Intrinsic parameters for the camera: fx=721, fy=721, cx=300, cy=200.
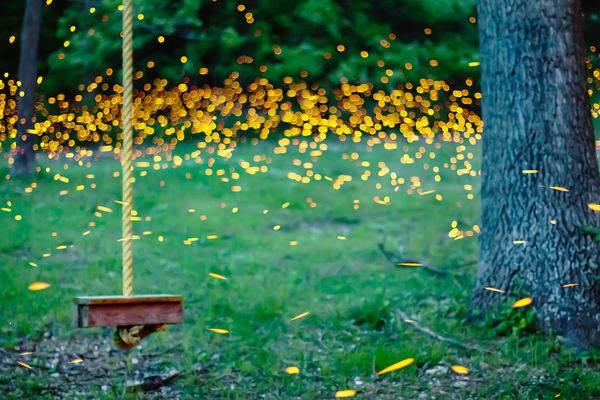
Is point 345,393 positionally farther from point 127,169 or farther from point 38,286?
point 38,286

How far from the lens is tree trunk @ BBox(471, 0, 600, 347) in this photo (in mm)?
4840

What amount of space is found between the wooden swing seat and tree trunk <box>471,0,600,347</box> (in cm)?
257

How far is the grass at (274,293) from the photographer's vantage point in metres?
4.62

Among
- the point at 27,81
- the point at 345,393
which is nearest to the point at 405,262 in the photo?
the point at 345,393

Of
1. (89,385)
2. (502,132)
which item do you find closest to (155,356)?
(89,385)

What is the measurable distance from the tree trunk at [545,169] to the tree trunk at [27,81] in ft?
30.5

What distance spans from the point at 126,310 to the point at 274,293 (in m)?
3.10

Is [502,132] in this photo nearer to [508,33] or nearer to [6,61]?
[508,33]

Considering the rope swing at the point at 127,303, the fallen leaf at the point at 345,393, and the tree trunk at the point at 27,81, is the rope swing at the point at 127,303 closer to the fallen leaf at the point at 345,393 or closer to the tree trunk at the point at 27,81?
the fallen leaf at the point at 345,393

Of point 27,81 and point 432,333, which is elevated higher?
point 27,81

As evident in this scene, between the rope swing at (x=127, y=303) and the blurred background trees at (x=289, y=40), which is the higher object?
the blurred background trees at (x=289, y=40)

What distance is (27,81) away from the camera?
1227cm

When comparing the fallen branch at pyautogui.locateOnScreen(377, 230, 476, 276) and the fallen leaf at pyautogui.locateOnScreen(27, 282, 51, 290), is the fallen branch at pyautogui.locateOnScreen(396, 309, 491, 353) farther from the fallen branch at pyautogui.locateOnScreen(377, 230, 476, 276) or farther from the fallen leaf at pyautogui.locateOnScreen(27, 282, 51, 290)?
the fallen leaf at pyautogui.locateOnScreen(27, 282, 51, 290)

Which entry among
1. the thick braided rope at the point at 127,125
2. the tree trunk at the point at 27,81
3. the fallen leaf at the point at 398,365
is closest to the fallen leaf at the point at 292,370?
the fallen leaf at the point at 398,365
